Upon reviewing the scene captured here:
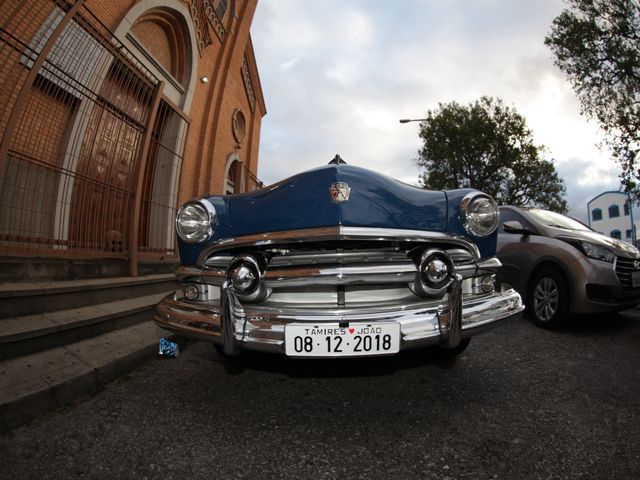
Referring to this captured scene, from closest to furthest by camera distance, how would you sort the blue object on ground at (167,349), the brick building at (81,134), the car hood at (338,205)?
the car hood at (338,205) → the blue object on ground at (167,349) → the brick building at (81,134)

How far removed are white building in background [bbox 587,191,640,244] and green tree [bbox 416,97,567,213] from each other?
21329 mm

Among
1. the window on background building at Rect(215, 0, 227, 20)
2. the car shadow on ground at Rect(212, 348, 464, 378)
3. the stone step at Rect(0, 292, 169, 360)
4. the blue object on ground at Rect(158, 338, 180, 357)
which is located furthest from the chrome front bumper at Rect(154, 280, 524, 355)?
the window on background building at Rect(215, 0, 227, 20)

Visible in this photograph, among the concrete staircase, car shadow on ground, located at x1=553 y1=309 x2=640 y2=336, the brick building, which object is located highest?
the brick building

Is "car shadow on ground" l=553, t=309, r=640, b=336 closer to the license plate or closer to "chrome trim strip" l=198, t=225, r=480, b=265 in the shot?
"chrome trim strip" l=198, t=225, r=480, b=265

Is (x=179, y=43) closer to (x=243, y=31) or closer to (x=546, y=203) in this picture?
(x=243, y=31)

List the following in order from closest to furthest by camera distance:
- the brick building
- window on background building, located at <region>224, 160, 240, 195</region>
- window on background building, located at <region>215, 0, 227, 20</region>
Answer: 1. the brick building
2. window on background building, located at <region>215, 0, 227, 20</region>
3. window on background building, located at <region>224, 160, 240, 195</region>

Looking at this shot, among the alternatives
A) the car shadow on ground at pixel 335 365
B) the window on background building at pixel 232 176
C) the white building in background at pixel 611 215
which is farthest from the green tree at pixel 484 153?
the white building in background at pixel 611 215

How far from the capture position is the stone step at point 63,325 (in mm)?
2002

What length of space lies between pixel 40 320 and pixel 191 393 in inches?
50.8

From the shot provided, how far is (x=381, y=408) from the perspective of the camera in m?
1.69

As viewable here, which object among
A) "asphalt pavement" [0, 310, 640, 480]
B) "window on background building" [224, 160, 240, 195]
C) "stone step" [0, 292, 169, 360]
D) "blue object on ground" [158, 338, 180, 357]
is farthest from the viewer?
"window on background building" [224, 160, 240, 195]

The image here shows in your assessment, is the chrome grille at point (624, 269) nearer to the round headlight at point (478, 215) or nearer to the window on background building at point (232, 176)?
the round headlight at point (478, 215)

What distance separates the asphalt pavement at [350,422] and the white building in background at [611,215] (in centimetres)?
3963

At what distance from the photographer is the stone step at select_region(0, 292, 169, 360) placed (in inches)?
78.8
